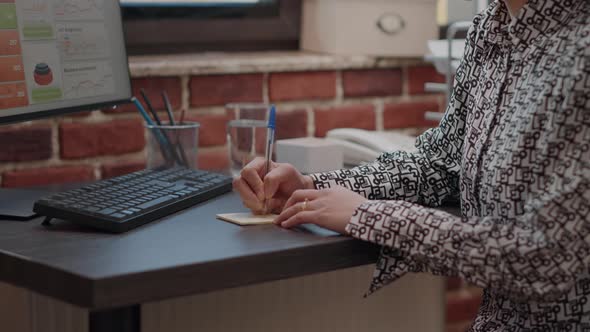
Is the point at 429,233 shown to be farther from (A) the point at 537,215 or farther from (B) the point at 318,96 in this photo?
(B) the point at 318,96

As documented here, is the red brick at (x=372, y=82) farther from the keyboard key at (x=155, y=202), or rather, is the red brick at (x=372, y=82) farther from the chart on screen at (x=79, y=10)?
the keyboard key at (x=155, y=202)

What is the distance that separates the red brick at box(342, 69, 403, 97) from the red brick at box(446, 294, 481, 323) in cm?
61

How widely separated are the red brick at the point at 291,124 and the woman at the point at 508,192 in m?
0.62

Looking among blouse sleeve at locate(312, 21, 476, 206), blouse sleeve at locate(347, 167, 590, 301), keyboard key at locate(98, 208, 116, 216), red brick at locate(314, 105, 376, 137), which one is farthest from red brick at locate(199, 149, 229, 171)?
blouse sleeve at locate(347, 167, 590, 301)

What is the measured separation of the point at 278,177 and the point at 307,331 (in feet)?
1.28

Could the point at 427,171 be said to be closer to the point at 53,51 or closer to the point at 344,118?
the point at 53,51

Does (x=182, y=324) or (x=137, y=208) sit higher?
(x=137, y=208)

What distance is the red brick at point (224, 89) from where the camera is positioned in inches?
69.3

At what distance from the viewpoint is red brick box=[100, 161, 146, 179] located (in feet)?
5.54

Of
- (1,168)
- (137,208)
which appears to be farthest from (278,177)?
(1,168)

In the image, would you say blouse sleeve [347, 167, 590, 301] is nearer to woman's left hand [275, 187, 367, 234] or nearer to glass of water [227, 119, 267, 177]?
woman's left hand [275, 187, 367, 234]

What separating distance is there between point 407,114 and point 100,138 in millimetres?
712

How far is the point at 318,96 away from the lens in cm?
190

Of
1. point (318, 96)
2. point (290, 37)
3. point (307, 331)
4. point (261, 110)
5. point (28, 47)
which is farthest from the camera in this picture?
point (290, 37)
